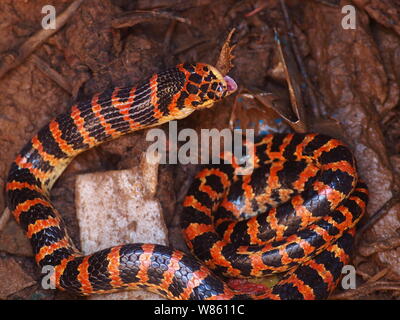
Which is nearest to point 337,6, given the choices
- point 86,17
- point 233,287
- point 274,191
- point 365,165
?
point 365,165

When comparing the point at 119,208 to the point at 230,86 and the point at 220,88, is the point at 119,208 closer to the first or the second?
the point at 220,88

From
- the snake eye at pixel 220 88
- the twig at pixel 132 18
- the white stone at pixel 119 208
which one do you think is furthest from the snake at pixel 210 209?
the twig at pixel 132 18

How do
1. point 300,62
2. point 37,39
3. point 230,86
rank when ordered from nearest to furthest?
1. point 230,86
2. point 37,39
3. point 300,62

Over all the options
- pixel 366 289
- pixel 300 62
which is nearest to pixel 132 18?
pixel 300 62

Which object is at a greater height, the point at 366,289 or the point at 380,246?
the point at 380,246

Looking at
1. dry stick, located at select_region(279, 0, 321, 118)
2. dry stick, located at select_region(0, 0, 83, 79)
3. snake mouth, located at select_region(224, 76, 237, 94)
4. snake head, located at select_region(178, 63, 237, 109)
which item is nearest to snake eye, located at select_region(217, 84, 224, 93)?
snake head, located at select_region(178, 63, 237, 109)
